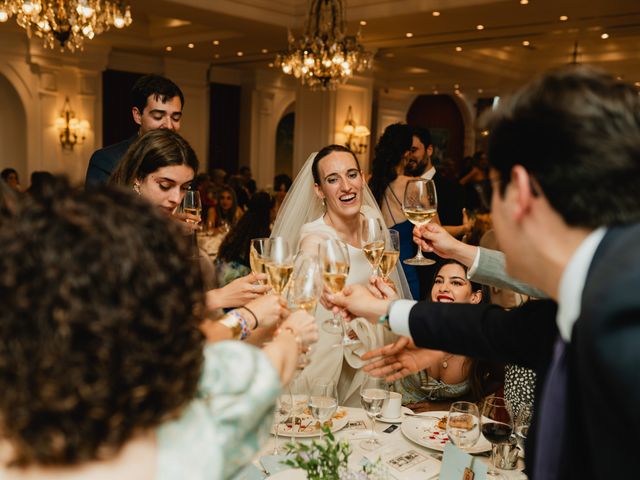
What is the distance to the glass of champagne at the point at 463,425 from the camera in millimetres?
1732

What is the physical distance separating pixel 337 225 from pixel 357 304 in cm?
134

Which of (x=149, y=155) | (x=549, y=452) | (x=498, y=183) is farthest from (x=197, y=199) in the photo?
(x=549, y=452)

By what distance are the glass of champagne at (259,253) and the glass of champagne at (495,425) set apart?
0.82m

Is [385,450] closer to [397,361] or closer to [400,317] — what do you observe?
[397,361]

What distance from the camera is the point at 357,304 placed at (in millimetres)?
1773

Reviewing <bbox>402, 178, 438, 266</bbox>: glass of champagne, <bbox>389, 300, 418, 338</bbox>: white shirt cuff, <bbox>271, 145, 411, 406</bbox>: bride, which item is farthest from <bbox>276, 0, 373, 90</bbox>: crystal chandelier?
<bbox>389, 300, 418, 338</bbox>: white shirt cuff

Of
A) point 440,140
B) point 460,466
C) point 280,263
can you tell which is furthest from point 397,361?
point 440,140

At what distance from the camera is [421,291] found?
4.40 metres

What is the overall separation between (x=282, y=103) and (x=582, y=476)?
13514 millimetres

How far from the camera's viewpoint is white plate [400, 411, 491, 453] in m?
1.92

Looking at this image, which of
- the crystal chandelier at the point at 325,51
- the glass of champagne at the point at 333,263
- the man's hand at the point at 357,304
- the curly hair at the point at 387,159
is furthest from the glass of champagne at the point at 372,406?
the crystal chandelier at the point at 325,51

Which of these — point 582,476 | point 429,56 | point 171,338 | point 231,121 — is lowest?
point 582,476

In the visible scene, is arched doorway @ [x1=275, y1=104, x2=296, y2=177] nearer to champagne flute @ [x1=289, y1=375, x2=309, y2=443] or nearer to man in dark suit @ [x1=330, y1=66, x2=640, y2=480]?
champagne flute @ [x1=289, y1=375, x2=309, y2=443]

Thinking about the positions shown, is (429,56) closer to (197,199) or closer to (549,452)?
(197,199)
